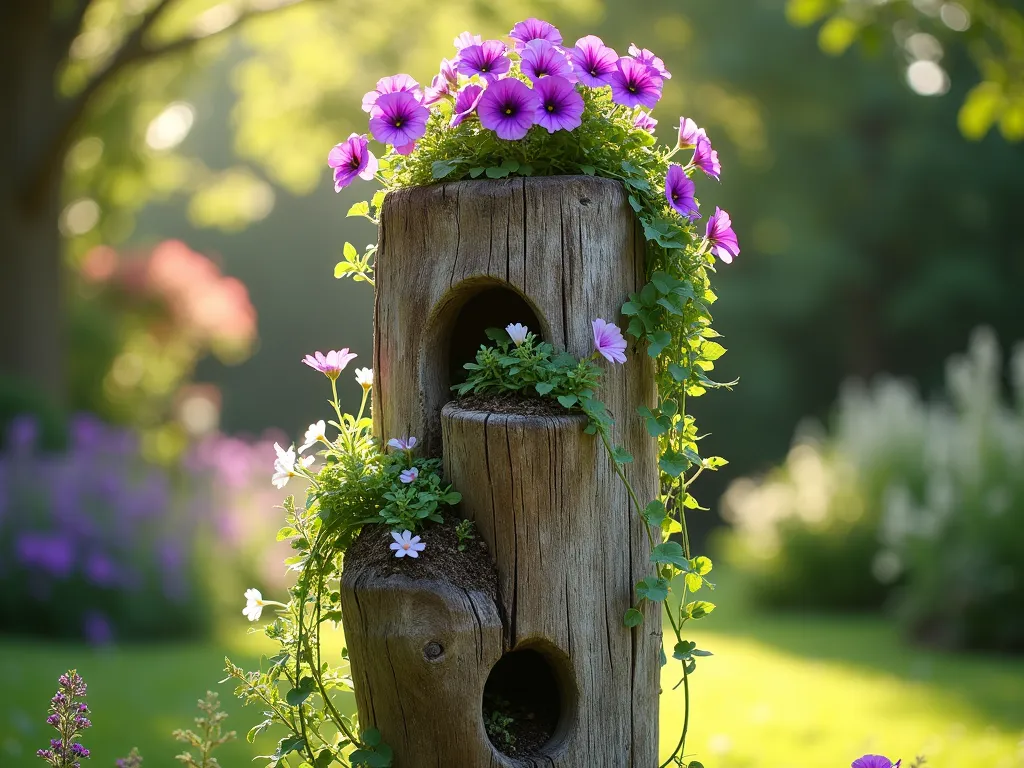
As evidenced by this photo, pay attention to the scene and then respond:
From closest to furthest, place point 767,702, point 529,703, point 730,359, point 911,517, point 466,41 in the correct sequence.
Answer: point 466,41
point 529,703
point 767,702
point 911,517
point 730,359

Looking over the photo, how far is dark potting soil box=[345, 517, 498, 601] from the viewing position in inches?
89.5

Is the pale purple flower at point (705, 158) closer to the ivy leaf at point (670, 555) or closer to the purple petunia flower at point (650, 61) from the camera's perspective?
the purple petunia flower at point (650, 61)

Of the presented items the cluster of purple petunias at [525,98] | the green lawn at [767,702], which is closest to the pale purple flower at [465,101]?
the cluster of purple petunias at [525,98]

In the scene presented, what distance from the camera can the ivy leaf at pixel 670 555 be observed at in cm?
240

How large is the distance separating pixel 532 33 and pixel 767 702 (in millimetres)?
3694

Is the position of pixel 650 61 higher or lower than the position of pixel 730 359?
lower

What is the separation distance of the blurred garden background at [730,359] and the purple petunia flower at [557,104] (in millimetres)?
2537

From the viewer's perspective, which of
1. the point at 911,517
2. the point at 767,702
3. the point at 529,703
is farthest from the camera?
the point at 911,517

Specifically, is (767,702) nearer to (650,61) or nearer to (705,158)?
(705,158)

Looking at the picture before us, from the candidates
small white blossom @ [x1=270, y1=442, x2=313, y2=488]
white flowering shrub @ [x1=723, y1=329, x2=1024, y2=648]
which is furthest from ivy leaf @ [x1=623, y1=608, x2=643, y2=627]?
white flowering shrub @ [x1=723, y1=329, x2=1024, y2=648]

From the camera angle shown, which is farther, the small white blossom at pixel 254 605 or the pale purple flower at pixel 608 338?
the small white blossom at pixel 254 605

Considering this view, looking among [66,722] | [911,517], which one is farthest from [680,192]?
[911,517]

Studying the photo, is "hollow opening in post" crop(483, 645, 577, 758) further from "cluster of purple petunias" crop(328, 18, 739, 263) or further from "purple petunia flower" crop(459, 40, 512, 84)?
"purple petunia flower" crop(459, 40, 512, 84)

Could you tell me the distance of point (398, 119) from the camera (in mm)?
2406
